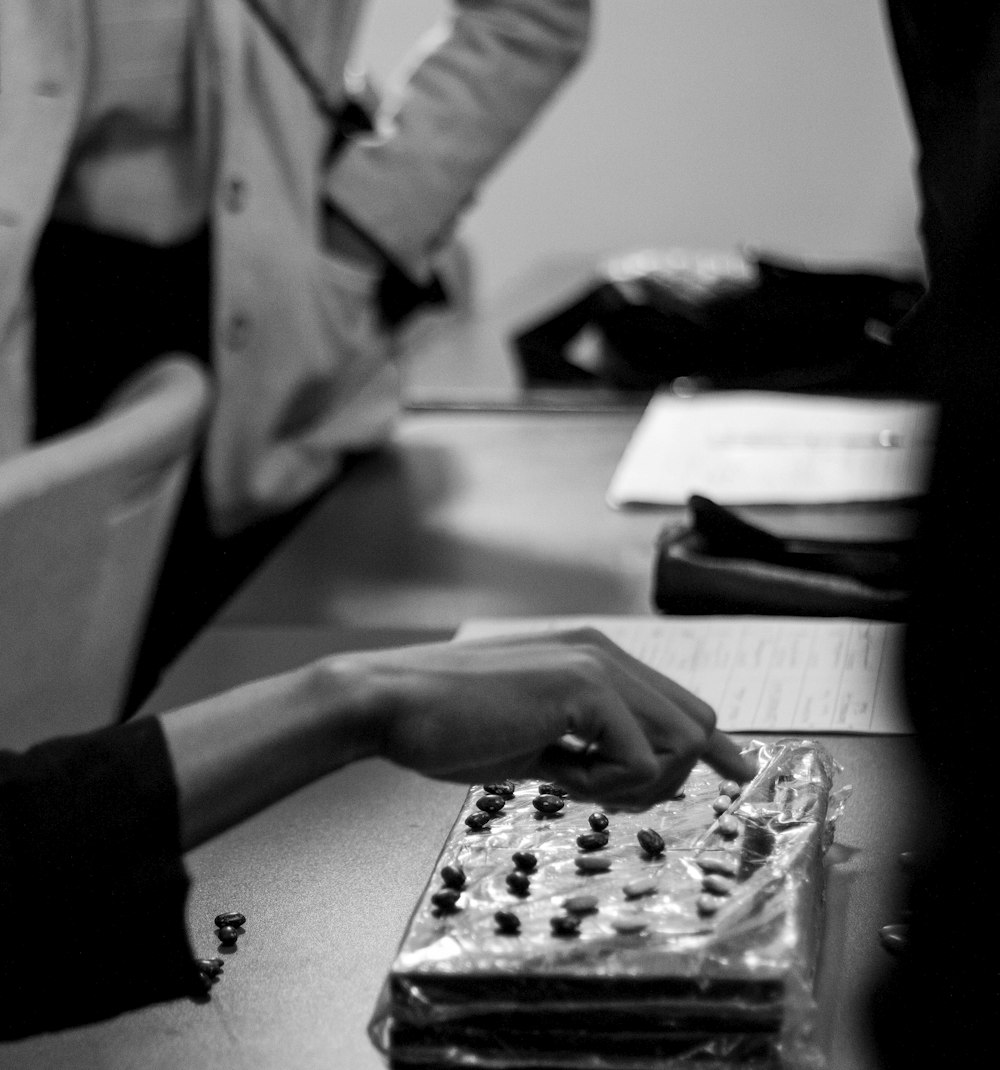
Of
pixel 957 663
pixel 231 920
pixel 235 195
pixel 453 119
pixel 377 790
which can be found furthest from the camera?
pixel 453 119

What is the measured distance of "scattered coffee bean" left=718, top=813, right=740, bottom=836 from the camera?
0.67 meters

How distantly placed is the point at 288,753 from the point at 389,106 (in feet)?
4.59

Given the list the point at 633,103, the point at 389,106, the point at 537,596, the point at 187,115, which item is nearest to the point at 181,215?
the point at 187,115

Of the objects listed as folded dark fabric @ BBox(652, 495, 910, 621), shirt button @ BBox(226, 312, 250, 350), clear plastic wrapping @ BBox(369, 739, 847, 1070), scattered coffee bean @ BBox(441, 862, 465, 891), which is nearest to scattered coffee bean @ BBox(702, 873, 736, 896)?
clear plastic wrapping @ BBox(369, 739, 847, 1070)

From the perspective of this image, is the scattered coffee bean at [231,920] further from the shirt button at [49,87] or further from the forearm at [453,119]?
the forearm at [453,119]

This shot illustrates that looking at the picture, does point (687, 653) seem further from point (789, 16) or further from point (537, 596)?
point (789, 16)

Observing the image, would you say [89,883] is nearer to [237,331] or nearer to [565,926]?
[565,926]

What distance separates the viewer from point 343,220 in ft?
5.26

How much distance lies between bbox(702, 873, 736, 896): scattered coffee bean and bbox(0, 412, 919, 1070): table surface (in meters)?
0.06

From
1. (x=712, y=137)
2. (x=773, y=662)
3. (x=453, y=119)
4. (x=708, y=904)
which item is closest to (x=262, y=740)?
(x=708, y=904)

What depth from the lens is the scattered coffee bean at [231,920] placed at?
27.4 inches

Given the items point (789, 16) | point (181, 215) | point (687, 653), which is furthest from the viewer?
point (789, 16)

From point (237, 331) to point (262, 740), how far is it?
95 cm

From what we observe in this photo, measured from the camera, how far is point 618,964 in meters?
0.57
